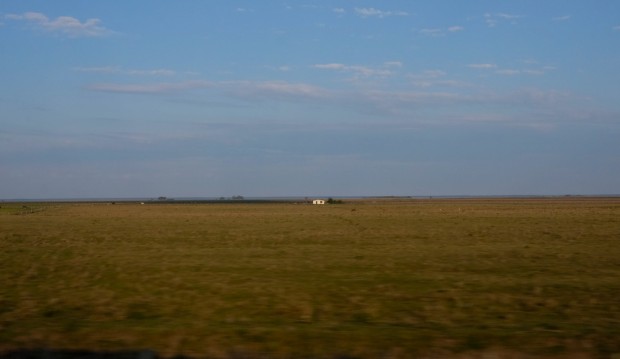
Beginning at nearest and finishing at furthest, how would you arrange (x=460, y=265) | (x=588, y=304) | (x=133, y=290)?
(x=588, y=304), (x=133, y=290), (x=460, y=265)

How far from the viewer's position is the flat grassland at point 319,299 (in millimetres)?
11047

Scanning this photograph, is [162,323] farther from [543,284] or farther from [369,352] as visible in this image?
[543,284]

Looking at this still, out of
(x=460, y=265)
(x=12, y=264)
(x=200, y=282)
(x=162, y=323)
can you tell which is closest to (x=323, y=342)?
(x=162, y=323)

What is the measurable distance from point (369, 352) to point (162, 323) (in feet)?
14.2

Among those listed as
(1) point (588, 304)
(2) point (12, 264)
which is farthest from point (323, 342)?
(2) point (12, 264)

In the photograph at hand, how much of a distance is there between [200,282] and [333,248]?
10386 millimetres

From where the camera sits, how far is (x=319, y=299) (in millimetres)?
15320

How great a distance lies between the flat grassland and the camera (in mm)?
11047

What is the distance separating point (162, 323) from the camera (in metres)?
12.9

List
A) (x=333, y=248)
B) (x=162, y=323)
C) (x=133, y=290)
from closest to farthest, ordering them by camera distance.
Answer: (x=162, y=323), (x=133, y=290), (x=333, y=248)

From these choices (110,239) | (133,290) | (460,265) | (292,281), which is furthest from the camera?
(110,239)

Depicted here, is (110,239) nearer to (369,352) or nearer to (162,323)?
(162,323)

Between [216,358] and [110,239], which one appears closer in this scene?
[216,358]

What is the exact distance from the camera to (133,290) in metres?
17.0
